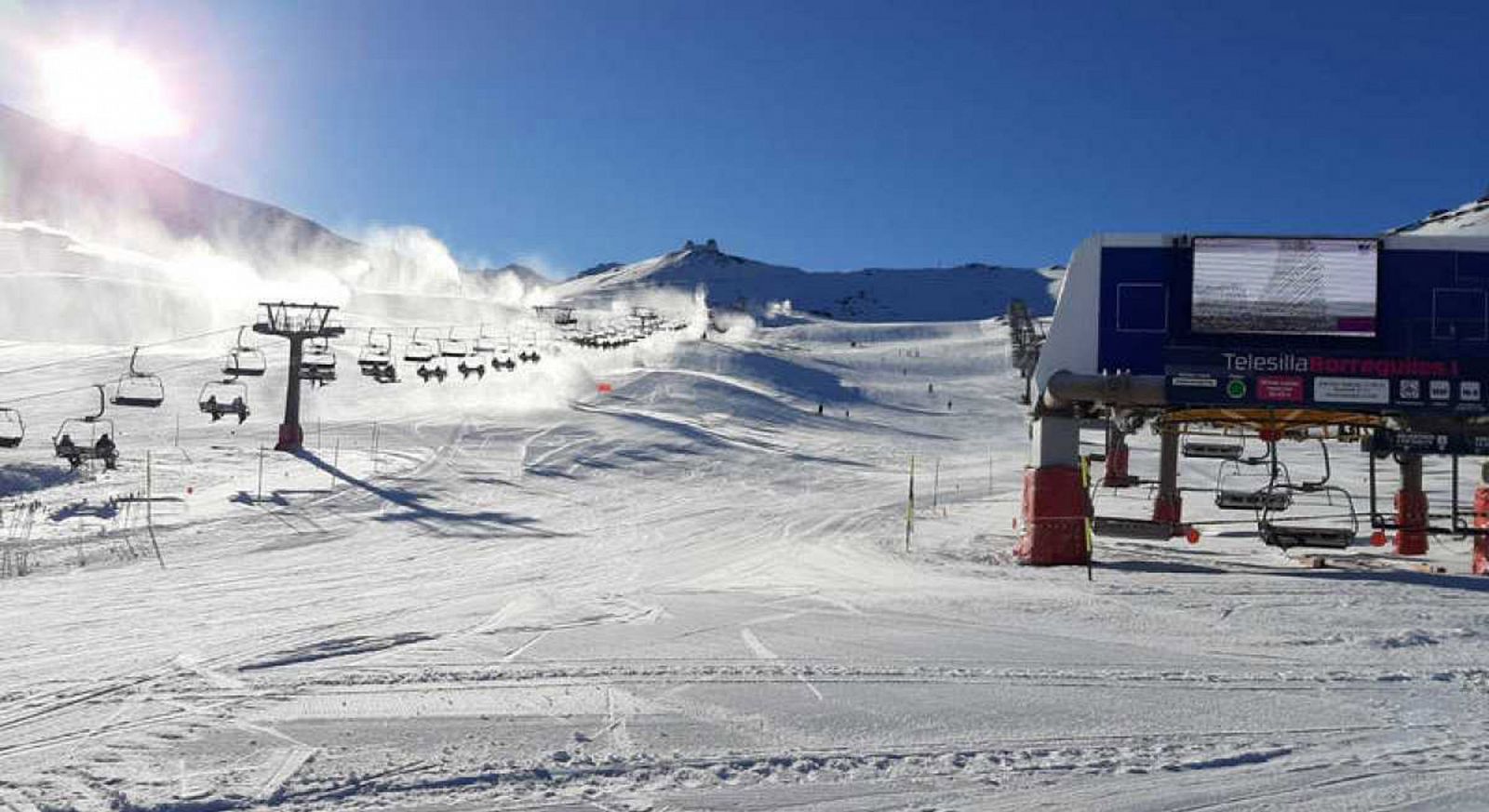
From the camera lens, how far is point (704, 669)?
8875mm

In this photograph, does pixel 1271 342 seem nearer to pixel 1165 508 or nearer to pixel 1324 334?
pixel 1324 334

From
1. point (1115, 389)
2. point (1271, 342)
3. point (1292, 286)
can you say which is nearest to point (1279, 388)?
point (1271, 342)

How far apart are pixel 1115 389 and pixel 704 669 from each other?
11417 mm

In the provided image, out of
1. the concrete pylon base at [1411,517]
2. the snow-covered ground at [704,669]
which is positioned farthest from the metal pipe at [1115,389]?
the concrete pylon base at [1411,517]

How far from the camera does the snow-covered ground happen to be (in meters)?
6.20

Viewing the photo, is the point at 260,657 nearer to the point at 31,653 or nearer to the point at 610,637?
the point at 31,653

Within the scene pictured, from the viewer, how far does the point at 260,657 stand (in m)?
9.12

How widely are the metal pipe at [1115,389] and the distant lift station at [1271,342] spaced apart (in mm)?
22

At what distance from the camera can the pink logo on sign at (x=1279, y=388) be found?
17.5 m

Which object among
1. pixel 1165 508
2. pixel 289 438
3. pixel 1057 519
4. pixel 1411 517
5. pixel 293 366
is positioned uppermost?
pixel 293 366

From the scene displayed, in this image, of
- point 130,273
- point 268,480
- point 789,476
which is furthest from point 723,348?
point 130,273

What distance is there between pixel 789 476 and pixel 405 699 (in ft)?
113

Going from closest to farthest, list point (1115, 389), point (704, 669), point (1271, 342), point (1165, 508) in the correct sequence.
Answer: point (704, 669), point (1271, 342), point (1115, 389), point (1165, 508)

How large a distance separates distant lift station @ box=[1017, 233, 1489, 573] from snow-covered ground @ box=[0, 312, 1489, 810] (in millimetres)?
2197
